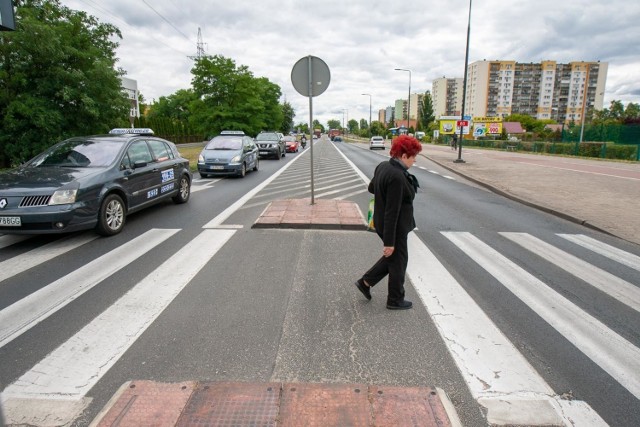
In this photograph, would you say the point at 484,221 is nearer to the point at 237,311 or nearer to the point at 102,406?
the point at 237,311

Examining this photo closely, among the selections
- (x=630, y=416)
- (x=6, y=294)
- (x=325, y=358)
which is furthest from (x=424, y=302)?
(x=6, y=294)

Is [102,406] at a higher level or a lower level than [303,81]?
lower

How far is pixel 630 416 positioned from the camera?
7.91 ft

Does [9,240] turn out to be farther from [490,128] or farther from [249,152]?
[490,128]

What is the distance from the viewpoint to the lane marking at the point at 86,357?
7.92ft

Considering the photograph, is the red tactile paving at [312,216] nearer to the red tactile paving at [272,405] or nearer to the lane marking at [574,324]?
the lane marking at [574,324]

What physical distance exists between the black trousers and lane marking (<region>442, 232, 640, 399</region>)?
1.38 meters

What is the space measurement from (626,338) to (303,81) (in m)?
6.42

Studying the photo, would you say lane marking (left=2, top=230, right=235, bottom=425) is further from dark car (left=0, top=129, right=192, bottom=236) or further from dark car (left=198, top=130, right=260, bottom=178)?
dark car (left=198, top=130, right=260, bottom=178)

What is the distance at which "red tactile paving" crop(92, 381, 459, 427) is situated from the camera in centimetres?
226

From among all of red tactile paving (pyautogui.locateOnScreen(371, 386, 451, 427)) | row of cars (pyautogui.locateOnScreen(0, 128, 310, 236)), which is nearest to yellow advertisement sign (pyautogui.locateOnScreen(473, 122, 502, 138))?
row of cars (pyautogui.locateOnScreen(0, 128, 310, 236))

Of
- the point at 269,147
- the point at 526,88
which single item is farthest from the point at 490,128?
the point at 526,88

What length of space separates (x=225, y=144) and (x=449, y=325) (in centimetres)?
1394

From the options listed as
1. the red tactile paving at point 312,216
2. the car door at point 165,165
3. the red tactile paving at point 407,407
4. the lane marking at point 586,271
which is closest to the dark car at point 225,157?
the car door at point 165,165
